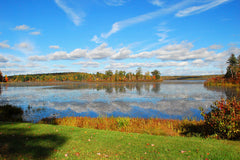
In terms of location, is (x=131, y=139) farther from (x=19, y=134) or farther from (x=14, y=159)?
(x=19, y=134)

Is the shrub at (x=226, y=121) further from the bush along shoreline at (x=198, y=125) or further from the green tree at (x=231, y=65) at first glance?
the green tree at (x=231, y=65)

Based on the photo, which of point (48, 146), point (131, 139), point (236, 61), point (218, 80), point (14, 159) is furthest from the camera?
point (236, 61)

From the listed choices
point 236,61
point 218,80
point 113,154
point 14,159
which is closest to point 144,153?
point 113,154

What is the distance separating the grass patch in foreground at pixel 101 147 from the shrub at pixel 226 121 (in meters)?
0.57

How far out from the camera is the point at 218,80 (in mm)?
68812

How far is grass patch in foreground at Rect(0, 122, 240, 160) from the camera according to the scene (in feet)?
20.1

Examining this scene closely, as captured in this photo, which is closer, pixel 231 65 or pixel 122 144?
pixel 122 144

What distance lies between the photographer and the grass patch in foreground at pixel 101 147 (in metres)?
6.12

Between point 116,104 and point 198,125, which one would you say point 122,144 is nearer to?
point 198,125

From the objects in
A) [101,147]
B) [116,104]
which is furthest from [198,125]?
[116,104]

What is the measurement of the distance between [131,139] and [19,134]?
232 inches

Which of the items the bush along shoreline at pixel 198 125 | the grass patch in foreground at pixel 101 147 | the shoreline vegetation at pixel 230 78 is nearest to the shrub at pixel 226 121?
the bush along shoreline at pixel 198 125

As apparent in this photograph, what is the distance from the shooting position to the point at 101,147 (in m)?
6.99

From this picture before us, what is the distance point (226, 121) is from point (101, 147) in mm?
6307
